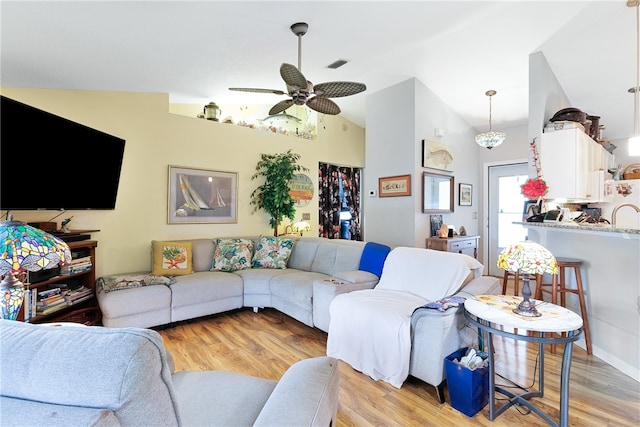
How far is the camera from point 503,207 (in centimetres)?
514

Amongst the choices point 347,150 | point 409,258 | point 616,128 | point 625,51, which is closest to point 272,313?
point 409,258

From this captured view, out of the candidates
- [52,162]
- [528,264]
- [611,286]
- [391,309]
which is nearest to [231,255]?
[52,162]

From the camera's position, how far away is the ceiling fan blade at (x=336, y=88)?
2.47 metres

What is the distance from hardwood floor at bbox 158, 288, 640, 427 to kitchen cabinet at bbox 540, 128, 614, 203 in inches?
60.9

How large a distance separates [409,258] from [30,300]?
301 centimetres

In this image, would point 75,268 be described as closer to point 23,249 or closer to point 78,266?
point 78,266

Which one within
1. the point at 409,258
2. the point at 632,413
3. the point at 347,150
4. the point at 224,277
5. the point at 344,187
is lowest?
the point at 632,413


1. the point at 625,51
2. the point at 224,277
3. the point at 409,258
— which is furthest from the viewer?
the point at 224,277

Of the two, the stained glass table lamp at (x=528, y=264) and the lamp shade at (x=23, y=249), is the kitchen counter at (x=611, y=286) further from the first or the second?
the lamp shade at (x=23, y=249)

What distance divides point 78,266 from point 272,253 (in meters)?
1.95

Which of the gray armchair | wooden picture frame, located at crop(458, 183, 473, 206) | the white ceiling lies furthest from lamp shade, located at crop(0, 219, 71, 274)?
wooden picture frame, located at crop(458, 183, 473, 206)

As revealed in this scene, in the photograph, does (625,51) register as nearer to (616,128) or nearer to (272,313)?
(616,128)

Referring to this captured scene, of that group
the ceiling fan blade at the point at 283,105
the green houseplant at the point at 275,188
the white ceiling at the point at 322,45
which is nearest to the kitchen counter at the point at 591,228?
the white ceiling at the point at 322,45

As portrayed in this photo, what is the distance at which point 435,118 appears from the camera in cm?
439
